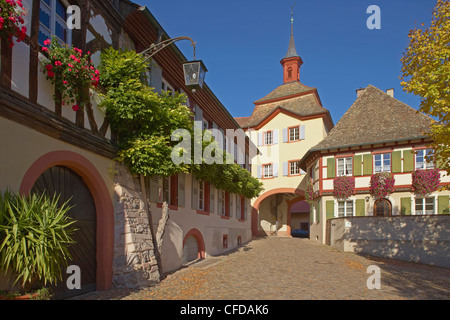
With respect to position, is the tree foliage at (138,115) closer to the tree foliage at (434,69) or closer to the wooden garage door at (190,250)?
the wooden garage door at (190,250)

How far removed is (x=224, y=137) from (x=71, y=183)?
13.0 m

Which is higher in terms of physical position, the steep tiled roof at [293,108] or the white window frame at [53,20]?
the steep tiled roof at [293,108]

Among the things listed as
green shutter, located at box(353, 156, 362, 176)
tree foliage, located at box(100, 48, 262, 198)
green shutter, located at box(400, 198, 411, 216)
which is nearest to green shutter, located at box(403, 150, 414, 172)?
green shutter, located at box(400, 198, 411, 216)

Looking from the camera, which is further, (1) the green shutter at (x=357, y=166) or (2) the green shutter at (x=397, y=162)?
(1) the green shutter at (x=357, y=166)

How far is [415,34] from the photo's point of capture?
10906 mm

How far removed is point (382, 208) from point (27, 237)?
64.5 ft

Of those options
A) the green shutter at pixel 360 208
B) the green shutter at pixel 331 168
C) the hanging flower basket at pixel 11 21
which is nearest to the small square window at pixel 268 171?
the green shutter at pixel 331 168

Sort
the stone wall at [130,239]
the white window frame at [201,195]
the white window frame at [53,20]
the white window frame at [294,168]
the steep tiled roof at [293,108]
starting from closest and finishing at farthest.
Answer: the white window frame at [53,20]
the stone wall at [130,239]
the white window frame at [201,195]
the white window frame at [294,168]
the steep tiled roof at [293,108]

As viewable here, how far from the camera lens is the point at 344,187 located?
70.4 feet

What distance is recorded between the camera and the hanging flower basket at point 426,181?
19.2m

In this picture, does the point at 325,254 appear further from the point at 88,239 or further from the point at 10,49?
the point at 10,49

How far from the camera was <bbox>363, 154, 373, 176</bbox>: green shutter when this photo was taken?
837 inches

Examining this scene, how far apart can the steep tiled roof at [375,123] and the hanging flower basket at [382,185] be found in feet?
6.32

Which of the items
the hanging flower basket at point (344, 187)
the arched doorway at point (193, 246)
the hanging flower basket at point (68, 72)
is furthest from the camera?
the hanging flower basket at point (344, 187)
